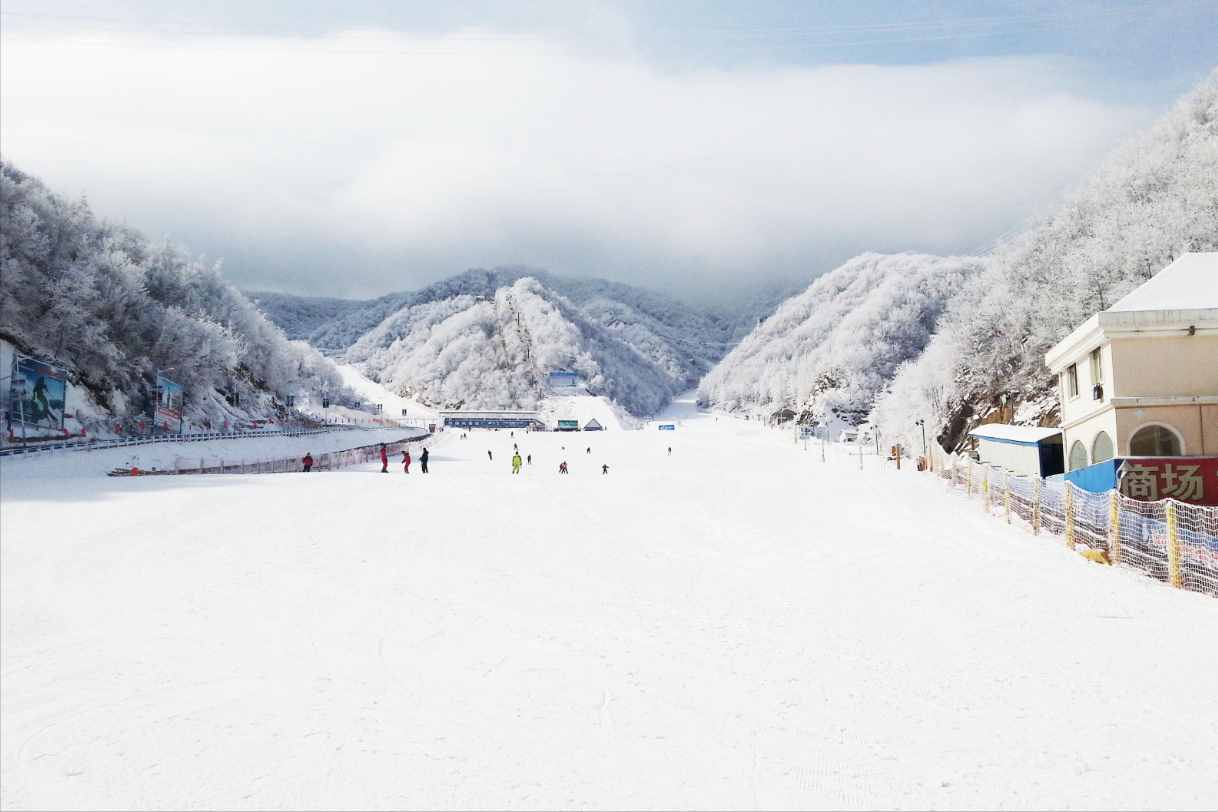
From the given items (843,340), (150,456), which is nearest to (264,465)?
(150,456)

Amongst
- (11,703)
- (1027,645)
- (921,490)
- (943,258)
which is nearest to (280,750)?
(11,703)

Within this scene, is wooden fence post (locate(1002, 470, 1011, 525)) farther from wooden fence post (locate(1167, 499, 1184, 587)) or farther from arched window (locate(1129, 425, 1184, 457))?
wooden fence post (locate(1167, 499, 1184, 587))

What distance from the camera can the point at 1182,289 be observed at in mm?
17188

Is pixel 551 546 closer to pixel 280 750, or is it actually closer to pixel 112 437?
pixel 280 750

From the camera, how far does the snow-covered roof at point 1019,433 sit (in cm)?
2248

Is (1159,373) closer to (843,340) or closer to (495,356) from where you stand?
(843,340)

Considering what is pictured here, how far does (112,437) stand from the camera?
31.0m

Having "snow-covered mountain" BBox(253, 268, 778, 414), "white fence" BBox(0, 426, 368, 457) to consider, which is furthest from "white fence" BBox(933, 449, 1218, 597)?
"snow-covered mountain" BBox(253, 268, 778, 414)

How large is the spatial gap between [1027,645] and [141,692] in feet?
27.9

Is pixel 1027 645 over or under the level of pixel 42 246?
under

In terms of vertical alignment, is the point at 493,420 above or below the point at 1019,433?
above

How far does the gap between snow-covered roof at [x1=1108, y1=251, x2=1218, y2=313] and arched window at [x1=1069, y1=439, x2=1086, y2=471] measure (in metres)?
3.52

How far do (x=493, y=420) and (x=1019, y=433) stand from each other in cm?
8457

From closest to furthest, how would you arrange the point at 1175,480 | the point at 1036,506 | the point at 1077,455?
1. the point at 1036,506
2. the point at 1175,480
3. the point at 1077,455
